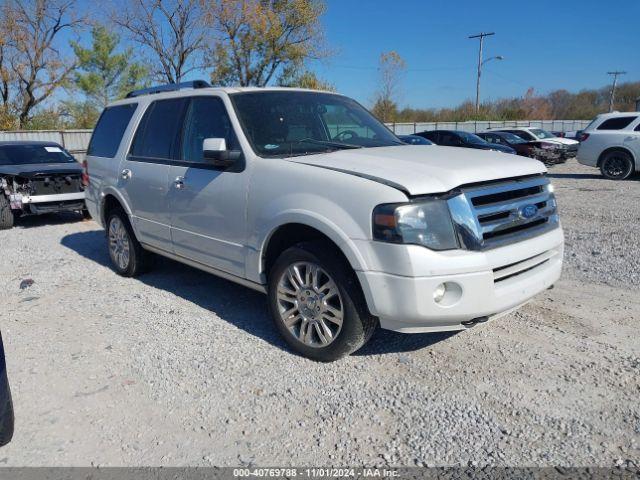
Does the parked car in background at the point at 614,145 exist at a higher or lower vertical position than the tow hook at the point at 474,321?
higher

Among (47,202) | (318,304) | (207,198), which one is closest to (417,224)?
(318,304)

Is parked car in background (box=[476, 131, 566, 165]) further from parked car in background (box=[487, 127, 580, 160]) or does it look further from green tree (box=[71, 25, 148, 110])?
green tree (box=[71, 25, 148, 110])

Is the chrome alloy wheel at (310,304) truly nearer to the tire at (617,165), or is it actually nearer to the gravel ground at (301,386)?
the gravel ground at (301,386)

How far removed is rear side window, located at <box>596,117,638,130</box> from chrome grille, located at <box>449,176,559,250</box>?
12808mm

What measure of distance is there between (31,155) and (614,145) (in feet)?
47.0

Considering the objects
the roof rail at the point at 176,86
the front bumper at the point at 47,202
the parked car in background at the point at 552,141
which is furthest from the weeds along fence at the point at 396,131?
the roof rail at the point at 176,86

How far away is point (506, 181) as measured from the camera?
349cm

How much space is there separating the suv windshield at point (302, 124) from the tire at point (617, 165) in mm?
12073

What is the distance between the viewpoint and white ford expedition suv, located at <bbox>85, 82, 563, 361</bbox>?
10.1 feet

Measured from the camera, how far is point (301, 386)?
336 centimetres

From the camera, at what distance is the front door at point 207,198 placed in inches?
159

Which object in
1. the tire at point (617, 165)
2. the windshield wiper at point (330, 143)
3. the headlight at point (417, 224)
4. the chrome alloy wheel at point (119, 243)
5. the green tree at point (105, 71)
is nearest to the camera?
the headlight at point (417, 224)

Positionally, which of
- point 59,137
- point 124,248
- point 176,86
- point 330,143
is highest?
point 176,86

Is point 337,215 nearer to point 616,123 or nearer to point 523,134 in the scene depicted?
point 616,123
